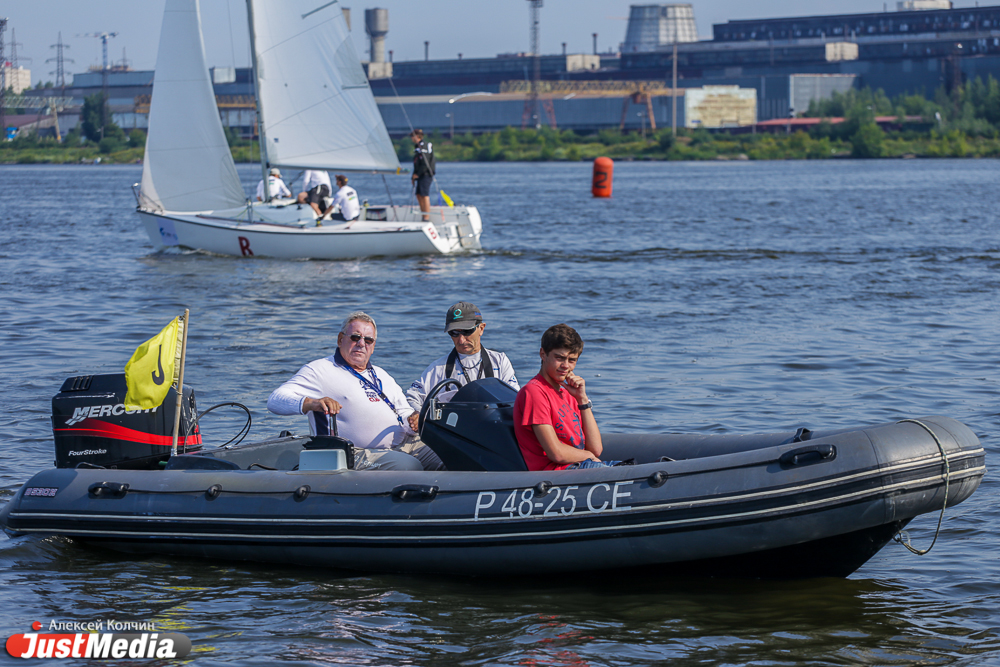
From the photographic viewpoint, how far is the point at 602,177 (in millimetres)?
42125

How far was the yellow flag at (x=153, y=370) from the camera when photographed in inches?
241

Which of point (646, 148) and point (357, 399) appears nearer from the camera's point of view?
point (357, 399)

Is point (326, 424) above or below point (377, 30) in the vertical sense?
below

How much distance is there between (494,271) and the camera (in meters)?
19.8

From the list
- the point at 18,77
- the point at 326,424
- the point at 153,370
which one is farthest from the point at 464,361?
the point at 18,77

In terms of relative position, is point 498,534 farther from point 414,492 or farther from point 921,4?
point 921,4

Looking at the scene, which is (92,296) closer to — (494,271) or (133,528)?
(494,271)

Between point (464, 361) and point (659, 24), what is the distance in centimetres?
14498

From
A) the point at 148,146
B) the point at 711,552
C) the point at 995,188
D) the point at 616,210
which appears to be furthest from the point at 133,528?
the point at 995,188

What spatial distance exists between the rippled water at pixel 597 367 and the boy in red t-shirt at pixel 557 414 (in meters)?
0.66

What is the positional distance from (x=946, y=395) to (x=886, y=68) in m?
99.9

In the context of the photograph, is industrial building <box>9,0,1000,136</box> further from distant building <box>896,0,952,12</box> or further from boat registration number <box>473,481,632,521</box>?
boat registration number <box>473,481,632,521</box>

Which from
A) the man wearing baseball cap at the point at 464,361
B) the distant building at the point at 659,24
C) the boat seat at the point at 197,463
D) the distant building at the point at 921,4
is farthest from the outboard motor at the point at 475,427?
the distant building at the point at 659,24

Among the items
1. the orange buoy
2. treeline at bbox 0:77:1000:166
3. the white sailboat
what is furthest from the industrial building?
the white sailboat
